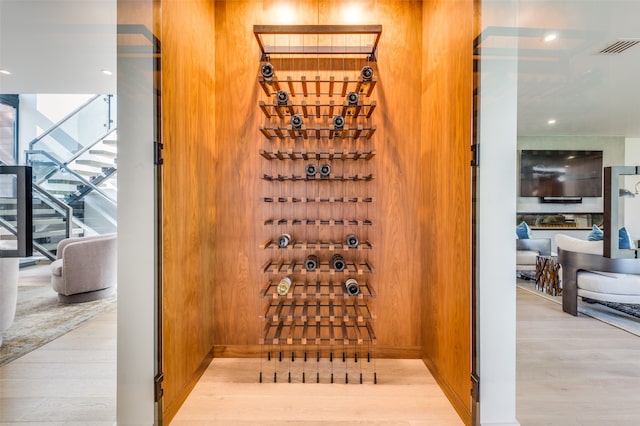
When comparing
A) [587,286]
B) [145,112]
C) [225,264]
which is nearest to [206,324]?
[225,264]

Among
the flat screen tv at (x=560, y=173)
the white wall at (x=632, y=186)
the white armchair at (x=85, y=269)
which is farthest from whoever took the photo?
the white armchair at (x=85, y=269)

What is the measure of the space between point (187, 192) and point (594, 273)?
223cm

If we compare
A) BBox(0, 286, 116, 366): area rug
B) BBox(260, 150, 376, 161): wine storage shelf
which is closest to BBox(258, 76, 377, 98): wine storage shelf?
BBox(260, 150, 376, 161): wine storage shelf

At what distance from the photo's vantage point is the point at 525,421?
154 centimetres

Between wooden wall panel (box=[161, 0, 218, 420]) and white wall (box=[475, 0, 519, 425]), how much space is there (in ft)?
5.25

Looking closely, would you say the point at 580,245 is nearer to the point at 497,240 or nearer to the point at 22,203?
the point at 497,240

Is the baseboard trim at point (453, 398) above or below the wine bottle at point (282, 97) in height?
below

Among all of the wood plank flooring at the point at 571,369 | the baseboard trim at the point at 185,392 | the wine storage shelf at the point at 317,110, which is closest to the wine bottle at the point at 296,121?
the wine storage shelf at the point at 317,110

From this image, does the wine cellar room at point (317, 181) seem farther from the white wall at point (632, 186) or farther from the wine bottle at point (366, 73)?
the white wall at point (632, 186)

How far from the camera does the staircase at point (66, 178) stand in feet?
4.57

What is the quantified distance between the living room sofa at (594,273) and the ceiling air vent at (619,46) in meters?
0.72

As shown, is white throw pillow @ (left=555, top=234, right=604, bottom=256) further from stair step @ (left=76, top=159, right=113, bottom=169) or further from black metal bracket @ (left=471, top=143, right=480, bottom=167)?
stair step @ (left=76, top=159, right=113, bottom=169)

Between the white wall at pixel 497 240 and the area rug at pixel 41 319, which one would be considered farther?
the area rug at pixel 41 319

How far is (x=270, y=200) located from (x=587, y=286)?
6.49ft
